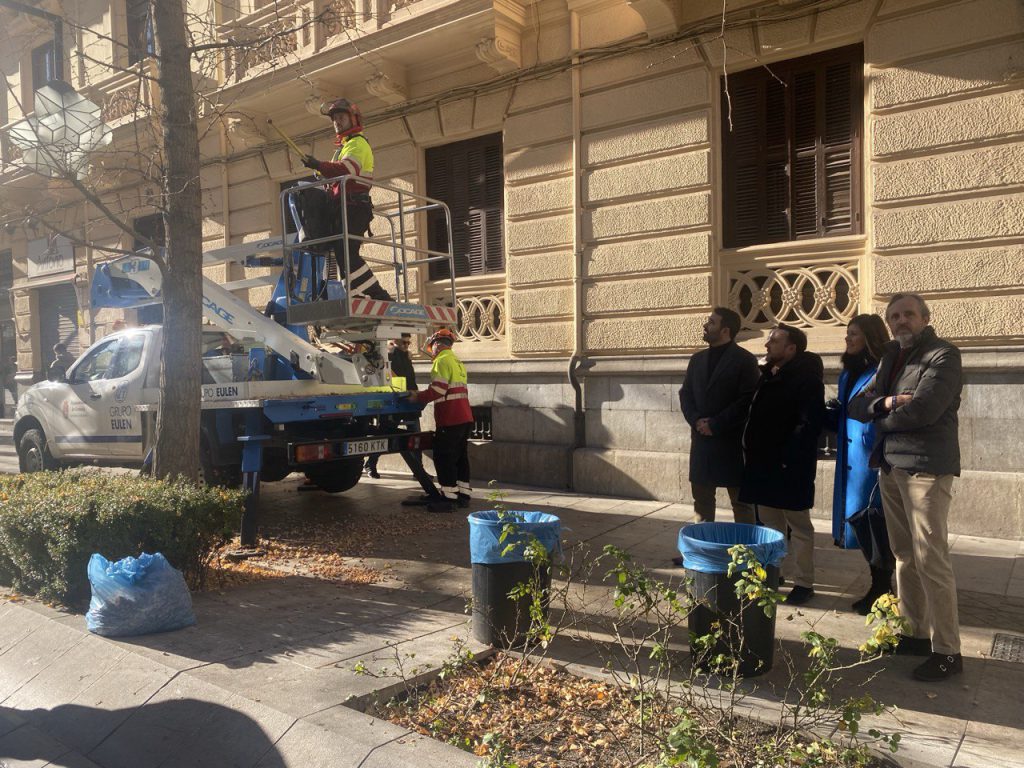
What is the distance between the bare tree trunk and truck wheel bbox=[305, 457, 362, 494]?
9.87ft

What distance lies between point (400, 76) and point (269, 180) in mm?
3256

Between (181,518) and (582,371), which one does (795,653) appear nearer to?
(181,518)

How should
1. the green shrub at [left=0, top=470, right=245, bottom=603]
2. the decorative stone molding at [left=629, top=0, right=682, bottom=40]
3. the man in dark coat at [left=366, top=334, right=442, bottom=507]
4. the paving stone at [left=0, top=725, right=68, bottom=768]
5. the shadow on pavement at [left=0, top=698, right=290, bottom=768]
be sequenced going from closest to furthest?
1. the shadow on pavement at [left=0, top=698, right=290, bottom=768]
2. the paving stone at [left=0, top=725, right=68, bottom=768]
3. the green shrub at [left=0, top=470, right=245, bottom=603]
4. the man in dark coat at [left=366, top=334, right=442, bottom=507]
5. the decorative stone molding at [left=629, top=0, right=682, bottom=40]

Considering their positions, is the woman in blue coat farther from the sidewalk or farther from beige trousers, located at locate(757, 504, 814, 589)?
the sidewalk

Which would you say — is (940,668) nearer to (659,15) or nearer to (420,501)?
(420,501)

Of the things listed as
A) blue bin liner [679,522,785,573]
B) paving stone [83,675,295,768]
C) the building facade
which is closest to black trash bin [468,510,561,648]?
blue bin liner [679,522,785,573]

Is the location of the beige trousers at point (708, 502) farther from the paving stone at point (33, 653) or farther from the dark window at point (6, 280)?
the dark window at point (6, 280)

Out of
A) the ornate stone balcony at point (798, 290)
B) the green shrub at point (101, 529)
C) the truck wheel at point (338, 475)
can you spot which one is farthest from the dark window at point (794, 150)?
the green shrub at point (101, 529)

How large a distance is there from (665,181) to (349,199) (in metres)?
3.46

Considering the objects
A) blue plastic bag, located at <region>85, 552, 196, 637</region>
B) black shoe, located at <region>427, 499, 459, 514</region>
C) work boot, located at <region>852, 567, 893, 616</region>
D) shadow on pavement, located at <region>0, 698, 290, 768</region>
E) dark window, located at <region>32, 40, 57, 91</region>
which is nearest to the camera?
shadow on pavement, located at <region>0, 698, 290, 768</region>

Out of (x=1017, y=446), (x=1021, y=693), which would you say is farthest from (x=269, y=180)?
(x=1021, y=693)

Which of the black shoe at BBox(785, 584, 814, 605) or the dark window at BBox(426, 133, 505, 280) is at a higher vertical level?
the dark window at BBox(426, 133, 505, 280)

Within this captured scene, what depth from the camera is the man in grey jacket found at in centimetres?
391

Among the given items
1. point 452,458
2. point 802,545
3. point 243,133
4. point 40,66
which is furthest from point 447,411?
point 40,66
